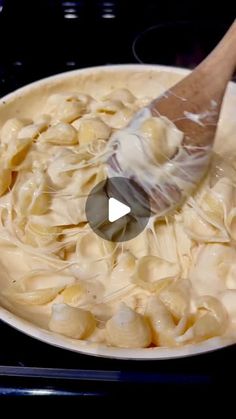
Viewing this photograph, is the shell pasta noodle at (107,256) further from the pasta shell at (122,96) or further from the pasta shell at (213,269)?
the pasta shell at (122,96)

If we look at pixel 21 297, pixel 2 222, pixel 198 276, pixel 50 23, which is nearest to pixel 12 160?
pixel 2 222

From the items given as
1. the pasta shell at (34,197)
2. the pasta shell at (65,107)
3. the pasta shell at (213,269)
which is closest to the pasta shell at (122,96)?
the pasta shell at (65,107)

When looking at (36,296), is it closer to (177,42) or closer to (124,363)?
(124,363)

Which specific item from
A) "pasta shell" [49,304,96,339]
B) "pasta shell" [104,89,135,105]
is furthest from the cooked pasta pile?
"pasta shell" [104,89,135,105]

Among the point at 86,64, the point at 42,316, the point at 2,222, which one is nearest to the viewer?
the point at 42,316

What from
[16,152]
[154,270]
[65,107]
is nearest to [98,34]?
[65,107]

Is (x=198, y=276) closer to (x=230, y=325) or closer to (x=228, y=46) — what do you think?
(x=230, y=325)

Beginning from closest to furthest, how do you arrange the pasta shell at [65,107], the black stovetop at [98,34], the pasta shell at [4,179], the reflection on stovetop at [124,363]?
the reflection on stovetop at [124,363] < the pasta shell at [4,179] < the pasta shell at [65,107] < the black stovetop at [98,34]

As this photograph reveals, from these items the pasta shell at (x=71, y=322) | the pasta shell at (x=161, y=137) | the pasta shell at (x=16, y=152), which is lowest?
the pasta shell at (x=71, y=322)
